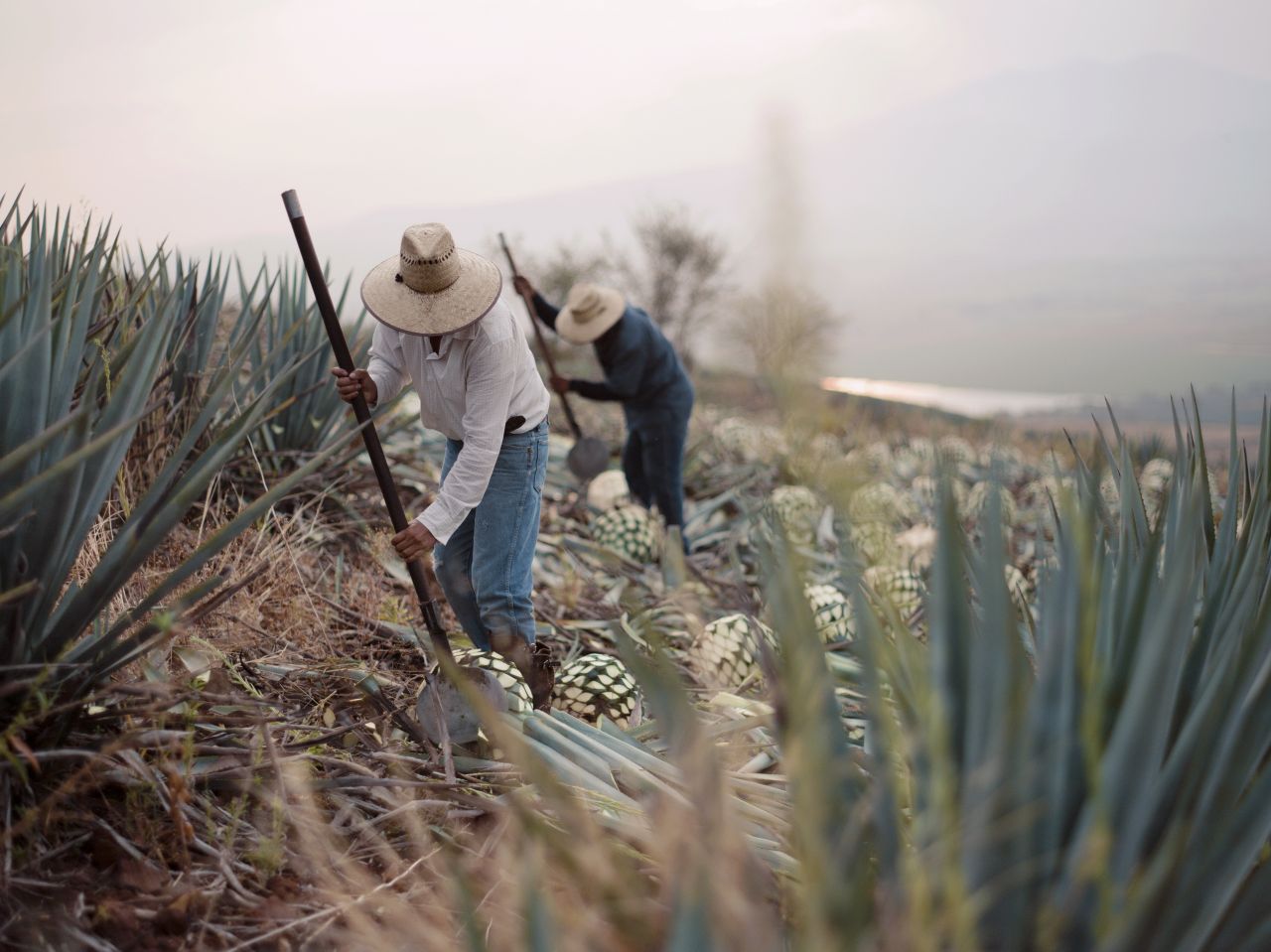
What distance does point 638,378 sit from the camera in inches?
246

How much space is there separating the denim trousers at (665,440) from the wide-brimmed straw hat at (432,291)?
3206 mm

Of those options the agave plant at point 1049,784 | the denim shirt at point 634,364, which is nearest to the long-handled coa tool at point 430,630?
the agave plant at point 1049,784

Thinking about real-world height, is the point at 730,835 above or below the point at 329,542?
above

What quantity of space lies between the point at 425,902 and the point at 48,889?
69 cm

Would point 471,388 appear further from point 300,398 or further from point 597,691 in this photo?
point 300,398

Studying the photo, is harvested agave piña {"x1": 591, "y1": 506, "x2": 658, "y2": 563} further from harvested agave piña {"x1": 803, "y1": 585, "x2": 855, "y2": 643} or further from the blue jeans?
the blue jeans

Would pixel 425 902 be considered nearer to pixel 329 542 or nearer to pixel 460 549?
pixel 460 549

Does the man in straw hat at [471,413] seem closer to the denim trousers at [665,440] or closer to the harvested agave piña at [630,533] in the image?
the harvested agave piña at [630,533]

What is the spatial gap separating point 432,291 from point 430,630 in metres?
1.04

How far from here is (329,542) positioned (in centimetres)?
479

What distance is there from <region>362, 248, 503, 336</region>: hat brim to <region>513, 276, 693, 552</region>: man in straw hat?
2836 mm

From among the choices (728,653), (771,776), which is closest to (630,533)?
(728,653)

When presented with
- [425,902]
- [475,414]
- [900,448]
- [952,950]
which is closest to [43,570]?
[425,902]

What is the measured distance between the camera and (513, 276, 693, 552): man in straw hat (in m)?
6.13
